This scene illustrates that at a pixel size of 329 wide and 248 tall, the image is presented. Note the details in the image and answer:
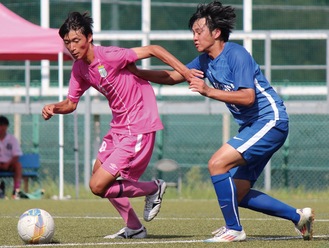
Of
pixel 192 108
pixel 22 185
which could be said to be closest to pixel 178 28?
pixel 192 108

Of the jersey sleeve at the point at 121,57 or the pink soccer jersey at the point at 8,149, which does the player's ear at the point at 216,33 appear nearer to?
the jersey sleeve at the point at 121,57

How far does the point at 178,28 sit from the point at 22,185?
180 inches

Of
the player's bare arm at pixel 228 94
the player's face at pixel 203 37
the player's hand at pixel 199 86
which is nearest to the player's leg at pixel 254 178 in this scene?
the player's bare arm at pixel 228 94

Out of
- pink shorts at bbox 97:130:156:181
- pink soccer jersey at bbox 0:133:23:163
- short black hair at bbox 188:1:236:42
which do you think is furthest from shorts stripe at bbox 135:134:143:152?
pink soccer jersey at bbox 0:133:23:163

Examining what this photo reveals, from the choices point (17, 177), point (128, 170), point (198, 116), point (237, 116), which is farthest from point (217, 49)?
point (198, 116)

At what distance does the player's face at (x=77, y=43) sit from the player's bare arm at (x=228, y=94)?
49.4 inches

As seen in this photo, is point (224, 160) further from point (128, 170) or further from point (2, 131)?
point (2, 131)

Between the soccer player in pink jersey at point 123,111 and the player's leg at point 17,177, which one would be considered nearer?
the soccer player in pink jersey at point 123,111

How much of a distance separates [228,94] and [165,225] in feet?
9.51

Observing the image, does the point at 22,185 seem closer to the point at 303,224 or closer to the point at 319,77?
the point at 319,77

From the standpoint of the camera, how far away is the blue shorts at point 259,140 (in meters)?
8.14

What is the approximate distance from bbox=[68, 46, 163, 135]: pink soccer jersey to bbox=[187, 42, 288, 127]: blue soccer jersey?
2.59ft

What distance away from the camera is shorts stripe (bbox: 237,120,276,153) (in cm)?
812

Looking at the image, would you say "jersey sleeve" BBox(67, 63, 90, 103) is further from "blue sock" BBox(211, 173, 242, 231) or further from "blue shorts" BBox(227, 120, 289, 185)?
"blue sock" BBox(211, 173, 242, 231)
